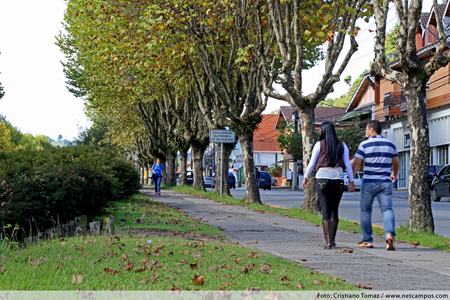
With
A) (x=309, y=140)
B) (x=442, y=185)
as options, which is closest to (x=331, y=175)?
(x=309, y=140)

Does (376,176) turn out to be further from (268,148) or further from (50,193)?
(268,148)

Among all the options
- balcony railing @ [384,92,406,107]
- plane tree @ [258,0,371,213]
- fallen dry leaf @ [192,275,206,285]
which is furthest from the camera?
balcony railing @ [384,92,406,107]

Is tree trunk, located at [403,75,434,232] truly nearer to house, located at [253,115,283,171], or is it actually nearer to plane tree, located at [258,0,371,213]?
plane tree, located at [258,0,371,213]

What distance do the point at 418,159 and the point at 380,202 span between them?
6.87ft

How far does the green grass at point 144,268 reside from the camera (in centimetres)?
464

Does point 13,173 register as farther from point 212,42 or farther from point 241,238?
point 212,42

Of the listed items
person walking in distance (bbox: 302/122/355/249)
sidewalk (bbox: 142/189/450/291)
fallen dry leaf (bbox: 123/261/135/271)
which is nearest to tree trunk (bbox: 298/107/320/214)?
sidewalk (bbox: 142/189/450/291)

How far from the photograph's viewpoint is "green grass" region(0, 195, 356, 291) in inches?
183

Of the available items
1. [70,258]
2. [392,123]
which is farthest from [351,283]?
[392,123]

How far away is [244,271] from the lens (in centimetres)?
550

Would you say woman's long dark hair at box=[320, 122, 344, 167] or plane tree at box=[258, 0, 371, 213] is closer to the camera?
woman's long dark hair at box=[320, 122, 344, 167]

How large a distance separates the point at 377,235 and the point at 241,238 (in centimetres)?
264

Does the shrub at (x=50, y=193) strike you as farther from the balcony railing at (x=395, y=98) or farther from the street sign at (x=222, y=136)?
the balcony railing at (x=395, y=98)

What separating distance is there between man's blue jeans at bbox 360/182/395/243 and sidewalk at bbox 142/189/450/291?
0.33 m
